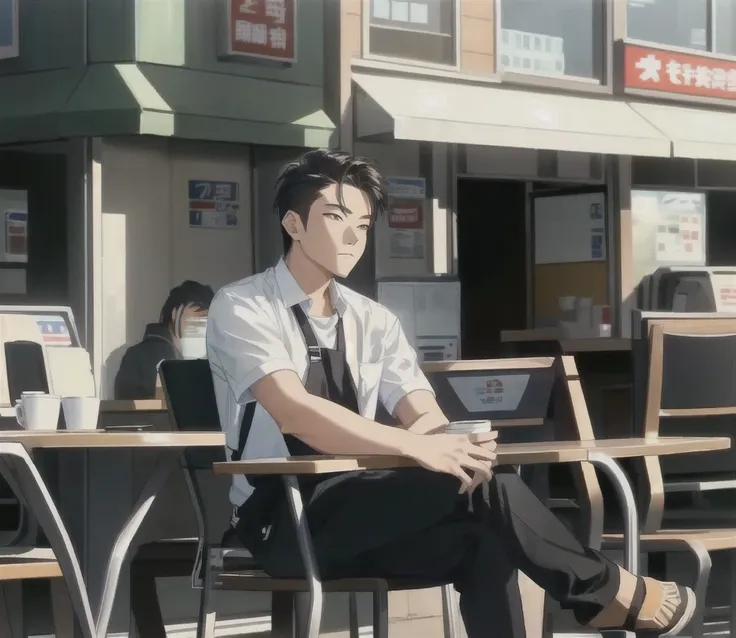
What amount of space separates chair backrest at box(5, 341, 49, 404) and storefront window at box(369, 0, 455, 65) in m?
5.78

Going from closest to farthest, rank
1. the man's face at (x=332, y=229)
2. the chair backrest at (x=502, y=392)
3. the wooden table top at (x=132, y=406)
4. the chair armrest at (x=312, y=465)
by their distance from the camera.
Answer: the chair armrest at (x=312, y=465)
the man's face at (x=332, y=229)
the chair backrest at (x=502, y=392)
the wooden table top at (x=132, y=406)

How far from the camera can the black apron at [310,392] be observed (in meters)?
3.85

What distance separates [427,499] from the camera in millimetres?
3744

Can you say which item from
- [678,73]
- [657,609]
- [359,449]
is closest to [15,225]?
[678,73]

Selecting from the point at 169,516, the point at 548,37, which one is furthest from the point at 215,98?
the point at 169,516

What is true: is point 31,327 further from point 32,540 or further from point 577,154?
point 577,154

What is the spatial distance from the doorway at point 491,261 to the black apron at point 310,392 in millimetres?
7627

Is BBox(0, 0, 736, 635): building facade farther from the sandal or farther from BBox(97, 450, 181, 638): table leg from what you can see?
the sandal

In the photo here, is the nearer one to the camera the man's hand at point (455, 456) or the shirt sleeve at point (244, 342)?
the man's hand at point (455, 456)

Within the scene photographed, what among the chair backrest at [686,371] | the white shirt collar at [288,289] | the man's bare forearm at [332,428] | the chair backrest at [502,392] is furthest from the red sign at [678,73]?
the man's bare forearm at [332,428]

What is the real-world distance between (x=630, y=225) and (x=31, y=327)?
7073 millimetres

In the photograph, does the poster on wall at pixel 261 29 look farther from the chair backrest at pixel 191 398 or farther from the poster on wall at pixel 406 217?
the chair backrest at pixel 191 398

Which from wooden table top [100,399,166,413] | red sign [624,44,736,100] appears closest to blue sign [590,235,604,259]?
red sign [624,44,736,100]

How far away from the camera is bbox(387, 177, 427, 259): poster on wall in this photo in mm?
10359
